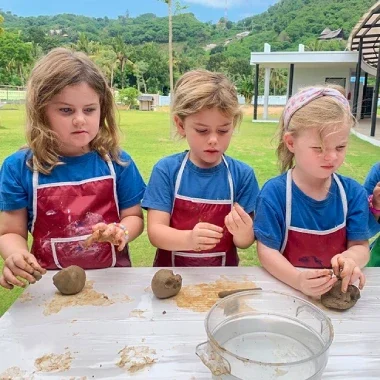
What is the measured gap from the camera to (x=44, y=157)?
1.66 metres

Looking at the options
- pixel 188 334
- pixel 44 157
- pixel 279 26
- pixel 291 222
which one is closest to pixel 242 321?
pixel 188 334

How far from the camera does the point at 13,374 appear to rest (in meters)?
0.88

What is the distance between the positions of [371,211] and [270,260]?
66 cm

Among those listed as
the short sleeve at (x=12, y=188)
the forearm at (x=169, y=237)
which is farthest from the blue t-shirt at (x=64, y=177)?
the forearm at (x=169, y=237)

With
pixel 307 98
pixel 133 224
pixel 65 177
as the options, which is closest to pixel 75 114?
pixel 65 177

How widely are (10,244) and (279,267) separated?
0.91m

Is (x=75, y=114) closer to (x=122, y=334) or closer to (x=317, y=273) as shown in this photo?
(x=122, y=334)

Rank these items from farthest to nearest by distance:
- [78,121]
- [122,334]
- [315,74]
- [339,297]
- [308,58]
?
[315,74], [308,58], [78,121], [339,297], [122,334]

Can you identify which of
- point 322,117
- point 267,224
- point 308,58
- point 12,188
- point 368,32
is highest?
point 368,32

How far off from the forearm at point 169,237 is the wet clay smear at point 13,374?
28.0 inches

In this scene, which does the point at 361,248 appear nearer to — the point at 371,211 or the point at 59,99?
the point at 371,211

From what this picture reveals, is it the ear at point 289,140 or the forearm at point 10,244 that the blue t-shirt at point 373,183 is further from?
the forearm at point 10,244

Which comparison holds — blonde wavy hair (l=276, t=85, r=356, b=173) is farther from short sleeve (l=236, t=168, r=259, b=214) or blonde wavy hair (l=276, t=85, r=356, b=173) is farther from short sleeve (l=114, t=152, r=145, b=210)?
short sleeve (l=114, t=152, r=145, b=210)

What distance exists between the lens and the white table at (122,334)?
0.90m
